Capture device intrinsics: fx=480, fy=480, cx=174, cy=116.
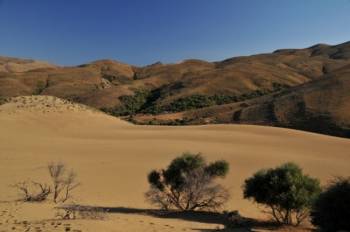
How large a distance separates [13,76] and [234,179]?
113 meters

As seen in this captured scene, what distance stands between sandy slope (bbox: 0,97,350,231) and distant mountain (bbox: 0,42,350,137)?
1269 cm

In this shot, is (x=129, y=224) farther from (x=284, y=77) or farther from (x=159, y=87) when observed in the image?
(x=159, y=87)

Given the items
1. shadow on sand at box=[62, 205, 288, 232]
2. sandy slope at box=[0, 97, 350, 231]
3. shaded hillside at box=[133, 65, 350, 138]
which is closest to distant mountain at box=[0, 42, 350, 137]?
shaded hillside at box=[133, 65, 350, 138]

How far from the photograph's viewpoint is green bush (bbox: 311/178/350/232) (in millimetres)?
11734

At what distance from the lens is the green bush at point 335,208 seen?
11734 mm

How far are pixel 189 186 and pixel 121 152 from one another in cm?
1508

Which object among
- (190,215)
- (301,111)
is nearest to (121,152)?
(190,215)

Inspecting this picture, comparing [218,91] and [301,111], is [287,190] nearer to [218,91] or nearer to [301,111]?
[301,111]

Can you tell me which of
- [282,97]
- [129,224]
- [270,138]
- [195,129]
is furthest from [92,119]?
[129,224]

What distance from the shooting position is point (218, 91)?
91250 millimetres

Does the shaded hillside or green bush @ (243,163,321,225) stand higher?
the shaded hillside

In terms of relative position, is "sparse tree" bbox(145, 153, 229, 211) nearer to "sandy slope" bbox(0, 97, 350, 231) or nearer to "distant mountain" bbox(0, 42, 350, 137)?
"sandy slope" bbox(0, 97, 350, 231)

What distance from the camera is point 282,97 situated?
202ft

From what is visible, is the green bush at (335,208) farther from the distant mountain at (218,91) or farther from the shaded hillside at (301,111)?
the distant mountain at (218,91)
